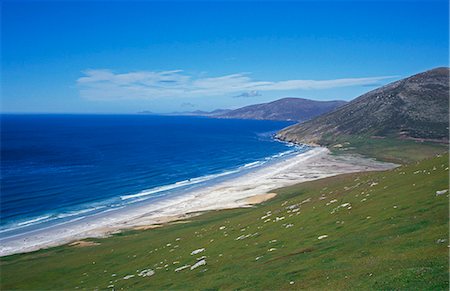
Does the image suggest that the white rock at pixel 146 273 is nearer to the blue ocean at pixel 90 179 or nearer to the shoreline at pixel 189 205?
the shoreline at pixel 189 205

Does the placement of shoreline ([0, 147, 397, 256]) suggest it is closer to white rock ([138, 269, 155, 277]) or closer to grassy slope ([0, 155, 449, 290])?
Answer: grassy slope ([0, 155, 449, 290])

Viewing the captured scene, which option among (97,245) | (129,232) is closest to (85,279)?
(97,245)

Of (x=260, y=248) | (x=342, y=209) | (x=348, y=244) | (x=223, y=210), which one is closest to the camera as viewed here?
(x=348, y=244)

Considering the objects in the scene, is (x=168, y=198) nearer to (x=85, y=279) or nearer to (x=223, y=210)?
(x=223, y=210)

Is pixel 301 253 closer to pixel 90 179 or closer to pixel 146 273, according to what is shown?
pixel 146 273

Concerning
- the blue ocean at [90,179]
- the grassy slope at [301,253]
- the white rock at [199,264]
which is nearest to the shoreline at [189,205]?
the blue ocean at [90,179]

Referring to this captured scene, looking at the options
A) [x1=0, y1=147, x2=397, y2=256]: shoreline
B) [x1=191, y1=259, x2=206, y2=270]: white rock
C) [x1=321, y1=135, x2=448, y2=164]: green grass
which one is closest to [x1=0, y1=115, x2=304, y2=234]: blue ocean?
[x1=0, y1=147, x2=397, y2=256]: shoreline
